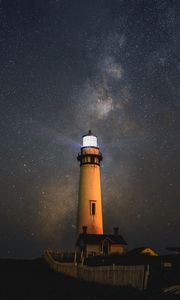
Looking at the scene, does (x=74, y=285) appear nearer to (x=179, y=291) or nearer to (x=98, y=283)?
(x=98, y=283)

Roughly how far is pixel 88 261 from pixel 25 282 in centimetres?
972

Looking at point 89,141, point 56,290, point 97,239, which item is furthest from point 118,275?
point 89,141

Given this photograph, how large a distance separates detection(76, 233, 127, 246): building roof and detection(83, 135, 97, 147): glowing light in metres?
10.00

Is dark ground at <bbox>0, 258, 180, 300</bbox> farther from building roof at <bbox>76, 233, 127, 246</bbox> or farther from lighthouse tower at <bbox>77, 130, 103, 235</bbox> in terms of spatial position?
lighthouse tower at <bbox>77, 130, 103, 235</bbox>

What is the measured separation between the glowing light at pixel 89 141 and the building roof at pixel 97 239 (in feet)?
32.8

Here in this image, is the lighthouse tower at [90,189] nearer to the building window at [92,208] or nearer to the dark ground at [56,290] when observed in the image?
the building window at [92,208]

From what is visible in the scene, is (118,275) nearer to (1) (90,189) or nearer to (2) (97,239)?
(2) (97,239)

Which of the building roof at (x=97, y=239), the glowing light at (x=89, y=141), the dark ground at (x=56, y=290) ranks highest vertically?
the glowing light at (x=89, y=141)

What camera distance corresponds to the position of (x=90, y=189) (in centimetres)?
4125

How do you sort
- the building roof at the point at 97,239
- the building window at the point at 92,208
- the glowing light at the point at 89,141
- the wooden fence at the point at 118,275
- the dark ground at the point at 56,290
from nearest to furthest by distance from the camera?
the dark ground at the point at 56,290 → the wooden fence at the point at 118,275 → the building roof at the point at 97,239 → the building window at the point at 92,208 → the glowing light at the point at 89,141

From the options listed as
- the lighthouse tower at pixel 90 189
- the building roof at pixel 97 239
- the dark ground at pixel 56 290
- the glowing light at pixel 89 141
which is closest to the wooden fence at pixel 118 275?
the dark ground at pixel 56 290

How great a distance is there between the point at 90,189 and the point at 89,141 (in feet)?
17.7

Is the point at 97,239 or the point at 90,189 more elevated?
the point at 90,189

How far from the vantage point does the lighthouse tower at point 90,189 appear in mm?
40031
